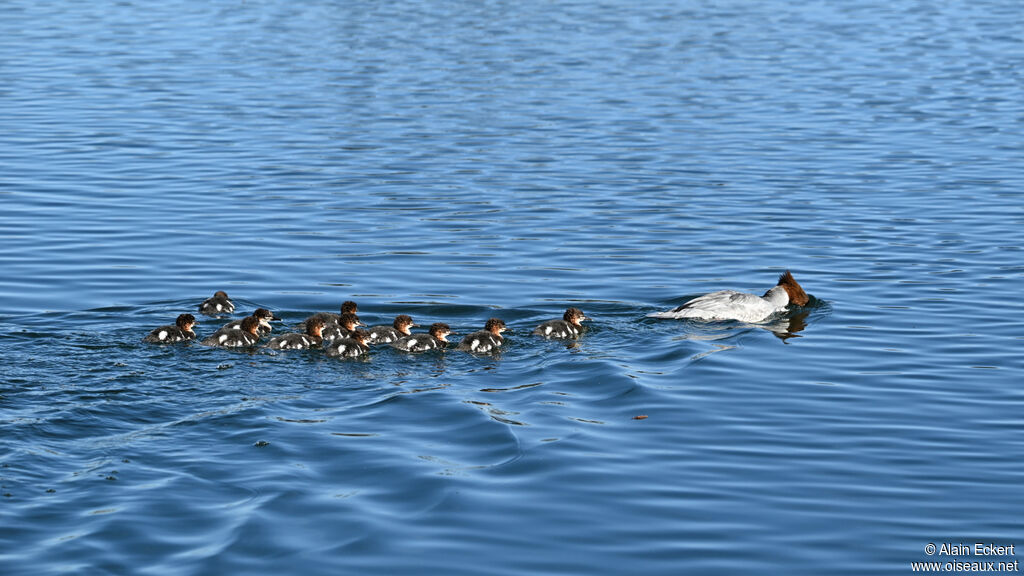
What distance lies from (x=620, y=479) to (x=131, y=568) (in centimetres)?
282

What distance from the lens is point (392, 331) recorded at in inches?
422

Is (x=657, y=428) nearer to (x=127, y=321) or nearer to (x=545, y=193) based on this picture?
(x=127, y=321)

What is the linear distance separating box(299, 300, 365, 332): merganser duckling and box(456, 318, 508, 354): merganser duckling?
1004 millimetres

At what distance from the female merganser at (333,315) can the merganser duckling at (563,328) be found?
4.84 ft

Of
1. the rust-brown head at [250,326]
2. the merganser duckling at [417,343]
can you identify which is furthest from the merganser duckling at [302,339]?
the merganser duckling at [417,343]

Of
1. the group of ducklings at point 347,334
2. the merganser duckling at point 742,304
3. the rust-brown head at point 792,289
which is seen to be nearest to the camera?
the group of ducklings at point 347,334

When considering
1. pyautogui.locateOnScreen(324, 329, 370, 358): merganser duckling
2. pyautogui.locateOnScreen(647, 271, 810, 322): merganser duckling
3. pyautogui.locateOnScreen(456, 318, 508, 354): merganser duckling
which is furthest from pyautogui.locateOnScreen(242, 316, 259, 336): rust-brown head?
pyautogui.locateOnScreen(647, 271, 810, 322): merganser duckling

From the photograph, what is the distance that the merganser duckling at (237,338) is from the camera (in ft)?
34.0

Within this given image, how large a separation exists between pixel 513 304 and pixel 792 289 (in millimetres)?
2362

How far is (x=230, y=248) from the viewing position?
1409 centimetres

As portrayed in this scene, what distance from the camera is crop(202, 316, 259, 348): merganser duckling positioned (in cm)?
1036

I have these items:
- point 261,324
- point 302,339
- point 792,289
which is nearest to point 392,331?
point 302,339

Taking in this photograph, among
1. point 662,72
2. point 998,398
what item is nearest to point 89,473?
point 998,398

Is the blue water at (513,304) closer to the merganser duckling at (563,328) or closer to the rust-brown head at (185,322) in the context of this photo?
the merganser duckling at (563,328)
